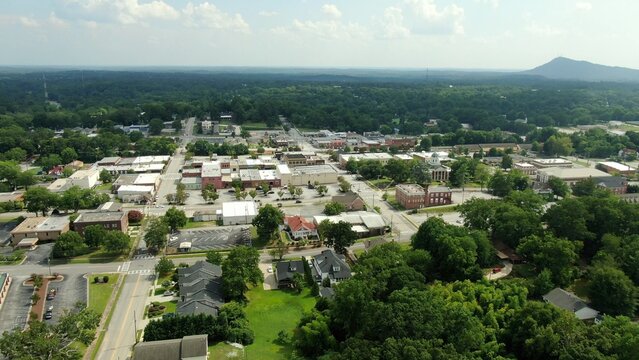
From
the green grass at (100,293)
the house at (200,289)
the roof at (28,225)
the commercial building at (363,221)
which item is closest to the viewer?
the house at (200,289)

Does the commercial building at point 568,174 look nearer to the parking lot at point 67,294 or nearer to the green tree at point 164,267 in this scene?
the green tree at point 164,267

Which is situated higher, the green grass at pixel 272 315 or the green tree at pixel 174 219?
the green tree at pixel 174 219

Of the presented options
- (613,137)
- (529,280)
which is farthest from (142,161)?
(613,137)

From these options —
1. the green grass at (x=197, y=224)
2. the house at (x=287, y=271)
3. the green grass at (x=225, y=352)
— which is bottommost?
the green grass at (x=197, y=224)

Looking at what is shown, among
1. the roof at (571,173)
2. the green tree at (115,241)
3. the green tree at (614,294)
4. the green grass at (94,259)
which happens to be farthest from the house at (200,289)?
the roof at (571,173)

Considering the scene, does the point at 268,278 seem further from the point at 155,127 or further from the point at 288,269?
the point at 155,127

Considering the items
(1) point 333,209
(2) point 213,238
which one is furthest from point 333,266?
(1) point 333,209

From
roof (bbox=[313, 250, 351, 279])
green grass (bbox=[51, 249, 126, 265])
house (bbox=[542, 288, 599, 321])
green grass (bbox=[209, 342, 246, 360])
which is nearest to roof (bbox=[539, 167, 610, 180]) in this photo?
house (bbox=[542, 288, 599, 321])
